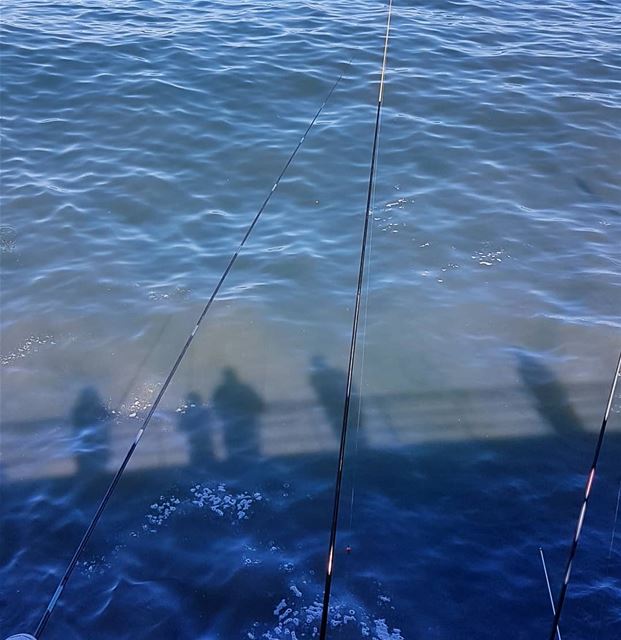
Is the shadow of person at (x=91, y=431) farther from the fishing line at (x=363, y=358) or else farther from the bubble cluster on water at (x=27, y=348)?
the fishing line at (x=363, y=358)

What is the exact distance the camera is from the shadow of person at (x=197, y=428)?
5691 mm

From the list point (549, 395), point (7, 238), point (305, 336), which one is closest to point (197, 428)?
point (305, 336)

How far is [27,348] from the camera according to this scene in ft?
22.0

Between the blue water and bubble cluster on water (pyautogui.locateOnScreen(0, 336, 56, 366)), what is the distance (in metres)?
0.02

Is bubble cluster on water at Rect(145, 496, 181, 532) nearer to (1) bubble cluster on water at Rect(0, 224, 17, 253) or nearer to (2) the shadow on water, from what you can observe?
(2) the shadow on water

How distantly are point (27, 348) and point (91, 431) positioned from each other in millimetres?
1278

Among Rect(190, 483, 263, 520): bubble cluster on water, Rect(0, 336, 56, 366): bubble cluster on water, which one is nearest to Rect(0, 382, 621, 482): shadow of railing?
Rect(190, 483, 263, 520): bubble cluster on water

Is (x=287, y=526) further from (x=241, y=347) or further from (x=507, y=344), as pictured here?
(x=507, y=344)

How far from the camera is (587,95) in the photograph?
35.7 ft

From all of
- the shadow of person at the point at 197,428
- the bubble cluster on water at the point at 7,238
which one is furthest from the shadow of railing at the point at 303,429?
the bubble cluster on water at the point at 7,238

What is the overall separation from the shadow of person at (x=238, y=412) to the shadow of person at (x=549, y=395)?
2186 mm

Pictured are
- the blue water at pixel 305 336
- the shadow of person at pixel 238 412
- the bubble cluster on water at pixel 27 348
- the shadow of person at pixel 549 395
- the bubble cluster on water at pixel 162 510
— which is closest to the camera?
the blue water at pixel 305 336

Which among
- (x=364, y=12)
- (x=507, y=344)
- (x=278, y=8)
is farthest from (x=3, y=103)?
(x=507, y=344)

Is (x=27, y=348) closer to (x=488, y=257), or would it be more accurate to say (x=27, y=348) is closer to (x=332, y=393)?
(x=332, y=393)
